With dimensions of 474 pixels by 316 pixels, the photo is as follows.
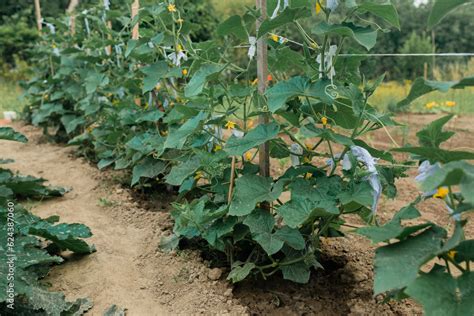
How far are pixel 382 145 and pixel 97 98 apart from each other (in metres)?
2.81

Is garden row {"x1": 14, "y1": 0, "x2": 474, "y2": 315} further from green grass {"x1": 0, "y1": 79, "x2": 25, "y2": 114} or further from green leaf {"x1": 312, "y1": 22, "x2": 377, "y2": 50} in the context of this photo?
green grass {"x1": 0, "y1": 79, "x2": 25, "y2": 114}

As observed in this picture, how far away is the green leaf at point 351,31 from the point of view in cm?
155

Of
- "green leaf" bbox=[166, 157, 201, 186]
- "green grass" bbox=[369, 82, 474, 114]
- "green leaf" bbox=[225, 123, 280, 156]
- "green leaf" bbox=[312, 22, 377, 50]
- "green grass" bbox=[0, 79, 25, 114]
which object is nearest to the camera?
"green leaf" bbox=[312, 22, 377, 50]

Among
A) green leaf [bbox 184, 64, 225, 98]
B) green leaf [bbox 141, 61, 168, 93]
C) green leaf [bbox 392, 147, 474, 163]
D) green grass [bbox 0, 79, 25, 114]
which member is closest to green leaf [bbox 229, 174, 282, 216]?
green leaf [bbox 184, 64, 225, 98]

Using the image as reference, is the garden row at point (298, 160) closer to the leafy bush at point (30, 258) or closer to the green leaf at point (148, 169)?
the green leaf at point (148, 169)

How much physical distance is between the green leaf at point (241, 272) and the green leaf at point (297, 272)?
0.43 ft

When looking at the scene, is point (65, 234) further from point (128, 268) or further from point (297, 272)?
point (297, 272)

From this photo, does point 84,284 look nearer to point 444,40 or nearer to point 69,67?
point 69,67

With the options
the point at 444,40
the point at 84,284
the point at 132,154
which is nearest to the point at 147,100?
the point at 132,154

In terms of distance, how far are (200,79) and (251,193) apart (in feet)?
1.64

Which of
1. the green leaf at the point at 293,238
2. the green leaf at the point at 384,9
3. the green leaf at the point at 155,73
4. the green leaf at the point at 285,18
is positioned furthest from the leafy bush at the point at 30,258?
the green leaf at the point at 384,9

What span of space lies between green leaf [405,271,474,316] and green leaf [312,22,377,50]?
699 millimetres

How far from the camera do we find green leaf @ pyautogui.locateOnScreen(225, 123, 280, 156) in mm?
1855

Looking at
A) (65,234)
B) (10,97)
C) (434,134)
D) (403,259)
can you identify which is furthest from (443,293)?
(10,97)
